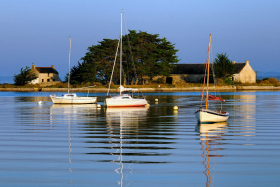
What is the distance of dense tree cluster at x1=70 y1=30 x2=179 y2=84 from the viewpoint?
7862 cm

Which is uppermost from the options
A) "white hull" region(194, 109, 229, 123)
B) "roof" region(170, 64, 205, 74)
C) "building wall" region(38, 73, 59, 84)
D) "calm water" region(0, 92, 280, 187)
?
"roof" region(170, 64, 205, 74)

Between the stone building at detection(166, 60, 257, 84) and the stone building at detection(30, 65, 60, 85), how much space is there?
32.1m

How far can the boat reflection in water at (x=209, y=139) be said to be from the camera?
11.2 meters

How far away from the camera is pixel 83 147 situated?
14258 mm

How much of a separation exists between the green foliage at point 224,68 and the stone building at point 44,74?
42.2m

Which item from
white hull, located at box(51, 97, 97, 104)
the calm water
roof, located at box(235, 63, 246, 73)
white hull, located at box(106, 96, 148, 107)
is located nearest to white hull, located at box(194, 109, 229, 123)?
the calm water

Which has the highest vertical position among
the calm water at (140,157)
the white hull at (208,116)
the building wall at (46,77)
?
the building wall at (46,77)

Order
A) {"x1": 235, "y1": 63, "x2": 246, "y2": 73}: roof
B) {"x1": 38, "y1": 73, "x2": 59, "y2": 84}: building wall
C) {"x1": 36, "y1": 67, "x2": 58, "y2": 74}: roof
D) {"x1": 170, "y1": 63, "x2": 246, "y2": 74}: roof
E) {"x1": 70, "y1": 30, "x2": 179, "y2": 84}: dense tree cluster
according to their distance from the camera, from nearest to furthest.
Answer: {"x1": 70, "y1": 30, "x2": 179, "y2": 84}: dense tree cluster
{"x1": 235, "y1": 63, "x2": 246, "y2": 73}: roof
{"x1": 170, "y1": 63, "x2": 246, "y2": 74}: roof
{"x1": 38, "y1": 73, "x2": 59, "y2": 84}: building wall
{"x1": 36, "y1": 67, "x2": 58, "y2": 74}: roof

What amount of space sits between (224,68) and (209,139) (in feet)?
236

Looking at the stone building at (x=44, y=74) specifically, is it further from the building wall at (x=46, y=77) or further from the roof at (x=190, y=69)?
the roof at (x=190, y=69)

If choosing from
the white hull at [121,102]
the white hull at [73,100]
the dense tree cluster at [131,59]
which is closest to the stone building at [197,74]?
the dense tree cluster at [131,59]

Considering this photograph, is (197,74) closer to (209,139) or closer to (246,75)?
(246,75)

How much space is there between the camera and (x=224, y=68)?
85875mm

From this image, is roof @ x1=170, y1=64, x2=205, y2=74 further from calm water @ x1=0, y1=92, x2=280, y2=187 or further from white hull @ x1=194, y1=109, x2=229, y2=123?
calm water @ x1=0, y1=92, x2=280, y2=187
